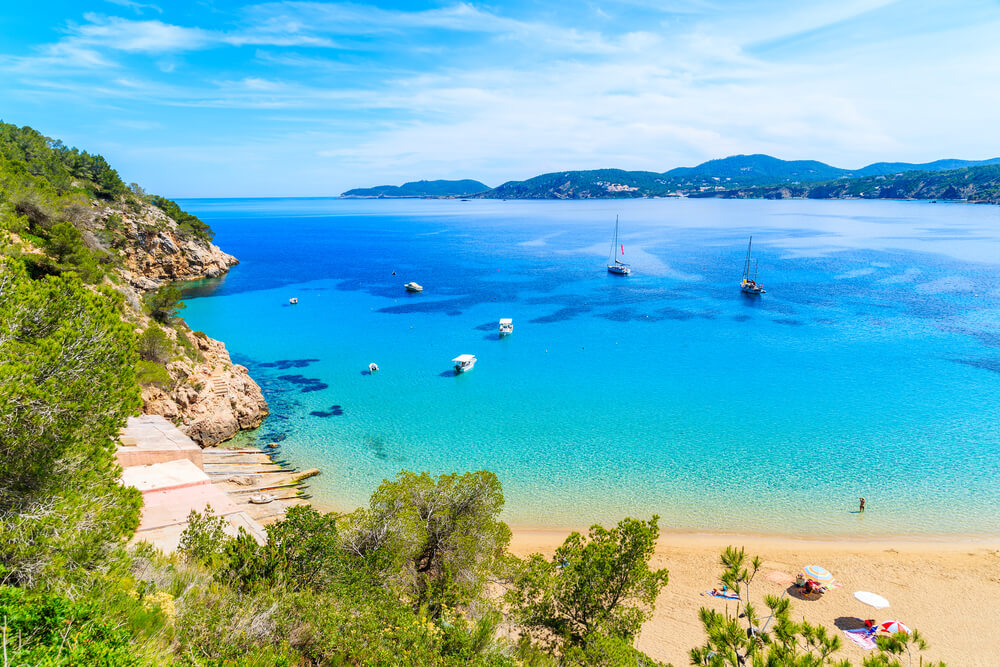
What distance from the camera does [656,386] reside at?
3653 centimetres

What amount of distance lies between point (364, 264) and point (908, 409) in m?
81.2

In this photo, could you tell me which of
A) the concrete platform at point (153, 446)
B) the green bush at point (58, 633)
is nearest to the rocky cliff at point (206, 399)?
the concrete platform at point (153, 446)

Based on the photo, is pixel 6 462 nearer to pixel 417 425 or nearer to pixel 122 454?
pixel 122 454

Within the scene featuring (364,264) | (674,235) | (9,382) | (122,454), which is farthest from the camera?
(674,235)

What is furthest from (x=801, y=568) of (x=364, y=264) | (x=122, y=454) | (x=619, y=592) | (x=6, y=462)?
(x=364, y=264)

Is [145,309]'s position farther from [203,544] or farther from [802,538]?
[802,538]

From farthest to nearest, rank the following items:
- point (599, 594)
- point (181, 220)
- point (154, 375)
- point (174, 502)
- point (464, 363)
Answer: point (181, 220), point (464, 363), point (154, 375), point (174, 502), point (599, 594)

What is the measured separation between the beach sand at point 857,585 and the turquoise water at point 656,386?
111 cm

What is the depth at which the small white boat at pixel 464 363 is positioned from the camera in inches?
1561

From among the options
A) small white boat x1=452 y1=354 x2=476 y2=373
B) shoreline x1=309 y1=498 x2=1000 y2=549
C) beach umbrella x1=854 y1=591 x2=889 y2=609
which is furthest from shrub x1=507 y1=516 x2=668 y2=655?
small white boat x1=452 y1=354 x2=476 y2=373

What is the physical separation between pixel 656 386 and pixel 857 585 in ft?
A: 62.5

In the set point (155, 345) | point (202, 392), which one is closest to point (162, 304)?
point (155, 345)

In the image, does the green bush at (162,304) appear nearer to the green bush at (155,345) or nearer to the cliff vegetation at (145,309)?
the cliff vegetation at (145,309)

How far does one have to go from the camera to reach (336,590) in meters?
11.7
